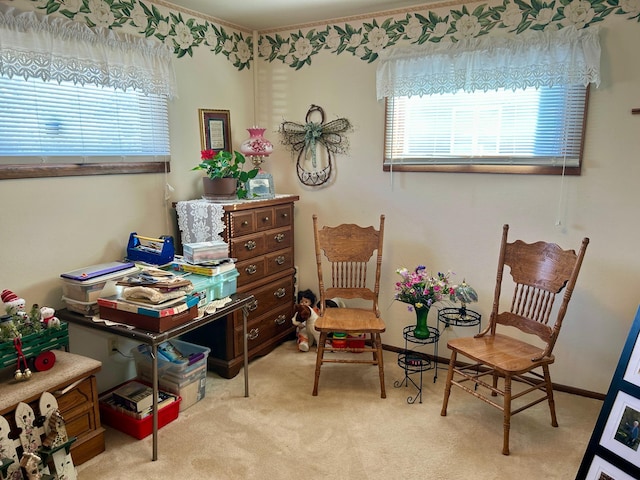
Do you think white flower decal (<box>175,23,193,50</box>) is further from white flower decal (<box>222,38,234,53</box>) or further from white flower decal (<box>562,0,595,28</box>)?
white flower decal (<box>562,0,595,28</box>)

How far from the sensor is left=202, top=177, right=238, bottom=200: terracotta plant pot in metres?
3.00

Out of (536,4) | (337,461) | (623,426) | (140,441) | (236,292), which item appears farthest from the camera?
(236,292)

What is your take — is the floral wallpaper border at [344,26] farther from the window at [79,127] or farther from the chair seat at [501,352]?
the chair seat at [501,352]

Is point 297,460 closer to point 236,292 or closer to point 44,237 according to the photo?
point 236,292

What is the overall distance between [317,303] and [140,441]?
162cm

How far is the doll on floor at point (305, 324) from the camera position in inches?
135

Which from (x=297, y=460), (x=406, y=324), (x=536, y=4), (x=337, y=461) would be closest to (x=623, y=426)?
(x=337, y=461)

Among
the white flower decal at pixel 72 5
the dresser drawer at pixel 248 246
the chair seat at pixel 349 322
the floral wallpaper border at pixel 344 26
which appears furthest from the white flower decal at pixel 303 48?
the chair seat at pixel 349 322

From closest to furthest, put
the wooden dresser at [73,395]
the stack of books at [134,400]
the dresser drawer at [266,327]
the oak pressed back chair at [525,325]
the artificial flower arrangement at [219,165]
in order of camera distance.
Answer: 1. the wooden dresser at [73,395]
2. the oak pressed back chair at [525,325]
3. the stack of books at [134,400]
4. the artificial flower arrangement at [219,165]
5. the dresser drawer at [266,327]

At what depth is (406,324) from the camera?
3.43 m

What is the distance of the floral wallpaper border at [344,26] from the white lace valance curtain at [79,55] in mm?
116

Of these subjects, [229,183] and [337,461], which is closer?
[337,461]

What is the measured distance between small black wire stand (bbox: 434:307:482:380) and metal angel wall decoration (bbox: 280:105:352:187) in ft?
4.26

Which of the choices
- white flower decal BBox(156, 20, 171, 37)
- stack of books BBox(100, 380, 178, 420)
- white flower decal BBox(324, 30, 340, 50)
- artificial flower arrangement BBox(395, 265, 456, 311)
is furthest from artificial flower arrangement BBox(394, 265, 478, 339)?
white flower decal BBox(156, 20, 171, 37)
